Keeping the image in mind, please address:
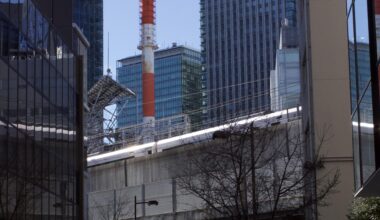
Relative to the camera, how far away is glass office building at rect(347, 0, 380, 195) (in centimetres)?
2328

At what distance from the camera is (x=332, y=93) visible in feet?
145

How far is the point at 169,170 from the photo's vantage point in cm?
7438

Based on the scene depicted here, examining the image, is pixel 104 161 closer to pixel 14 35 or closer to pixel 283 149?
pixel 283 149

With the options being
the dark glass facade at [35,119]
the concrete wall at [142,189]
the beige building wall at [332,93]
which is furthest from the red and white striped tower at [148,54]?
the beige building wall at [332,93]

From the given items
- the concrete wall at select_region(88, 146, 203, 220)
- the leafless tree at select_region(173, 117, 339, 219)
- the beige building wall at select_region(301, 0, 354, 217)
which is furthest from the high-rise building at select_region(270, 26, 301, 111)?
the leafless tree at select_region(173, 117, 339, 219)

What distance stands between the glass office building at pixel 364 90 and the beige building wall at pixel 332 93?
13.1m

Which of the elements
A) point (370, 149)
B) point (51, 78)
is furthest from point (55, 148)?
point (370, 149)

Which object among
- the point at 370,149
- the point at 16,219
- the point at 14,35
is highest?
the point at 14,35

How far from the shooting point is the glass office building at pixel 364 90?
23.3 m

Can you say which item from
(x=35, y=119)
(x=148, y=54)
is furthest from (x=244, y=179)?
(x=148, y=54)

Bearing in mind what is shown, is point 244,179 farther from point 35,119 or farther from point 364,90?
point 364,90

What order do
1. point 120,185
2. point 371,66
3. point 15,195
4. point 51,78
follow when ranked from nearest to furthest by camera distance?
point 371,66, point 15,195, point 51,78, point 120,185

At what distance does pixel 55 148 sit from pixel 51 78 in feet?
10.2

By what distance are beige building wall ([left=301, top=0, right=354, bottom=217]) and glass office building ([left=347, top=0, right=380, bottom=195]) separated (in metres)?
13.1
